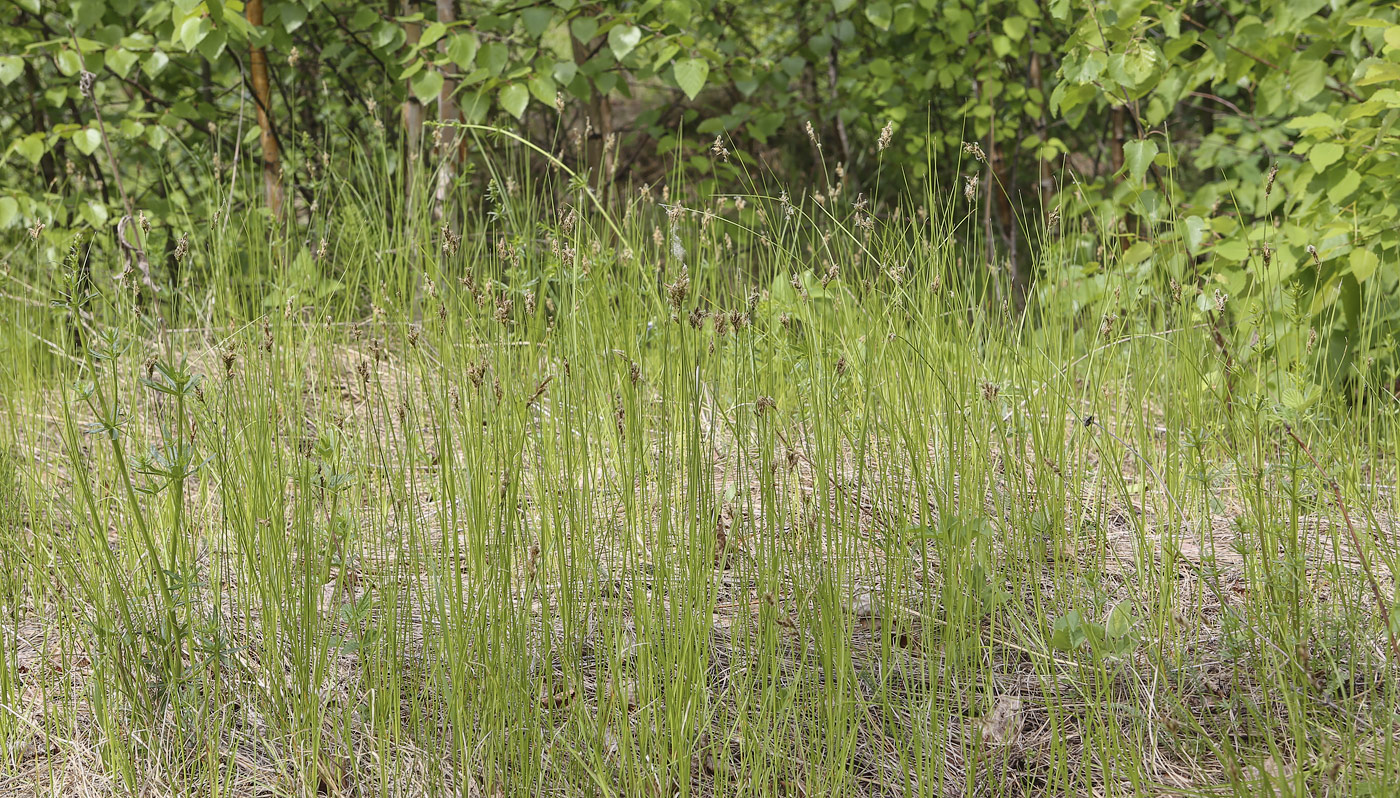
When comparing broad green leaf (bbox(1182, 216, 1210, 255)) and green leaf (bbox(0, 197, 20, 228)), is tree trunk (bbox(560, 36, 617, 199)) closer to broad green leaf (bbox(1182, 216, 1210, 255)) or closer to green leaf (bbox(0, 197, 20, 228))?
green leaf (bbox(0, 197, 20, 228))

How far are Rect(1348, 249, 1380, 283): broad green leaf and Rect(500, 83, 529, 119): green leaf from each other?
2225 mm

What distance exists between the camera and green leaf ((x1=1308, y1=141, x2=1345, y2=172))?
237 cm

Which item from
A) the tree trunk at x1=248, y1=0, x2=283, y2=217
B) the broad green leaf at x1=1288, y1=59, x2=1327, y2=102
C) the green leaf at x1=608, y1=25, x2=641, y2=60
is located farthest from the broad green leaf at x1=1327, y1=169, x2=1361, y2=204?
the tree trunk at x1=248, y1=0, x2=283, y2=217

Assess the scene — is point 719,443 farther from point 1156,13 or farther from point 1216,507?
point 1156,13

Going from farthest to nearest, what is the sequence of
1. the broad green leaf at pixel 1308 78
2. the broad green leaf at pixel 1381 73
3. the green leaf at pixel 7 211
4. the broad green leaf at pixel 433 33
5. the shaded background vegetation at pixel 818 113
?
1. the green leaf at pixel 7 211
2. the broad green leaf at pixel 433 33
3. the broad green leaf at pixel 1308 78
4. the shaded background vegetation at pixel 818 113
5. the broad green leaf at pixel 1381 73

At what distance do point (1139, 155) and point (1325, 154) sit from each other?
55 centimetres

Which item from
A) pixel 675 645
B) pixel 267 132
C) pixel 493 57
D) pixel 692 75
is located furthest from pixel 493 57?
pixel 675 645

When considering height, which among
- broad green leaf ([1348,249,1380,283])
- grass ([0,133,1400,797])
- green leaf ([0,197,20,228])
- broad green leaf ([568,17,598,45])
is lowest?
grass ([0,133,1400,797])

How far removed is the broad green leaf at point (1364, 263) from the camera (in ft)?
7.14

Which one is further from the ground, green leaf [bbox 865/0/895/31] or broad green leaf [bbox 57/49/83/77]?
green leaf [bbox 865/0/895/31]

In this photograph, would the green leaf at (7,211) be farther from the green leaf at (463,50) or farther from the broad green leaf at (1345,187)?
the broad green leaf at (1345,187)

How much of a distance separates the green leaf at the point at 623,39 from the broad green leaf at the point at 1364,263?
6.81 feet

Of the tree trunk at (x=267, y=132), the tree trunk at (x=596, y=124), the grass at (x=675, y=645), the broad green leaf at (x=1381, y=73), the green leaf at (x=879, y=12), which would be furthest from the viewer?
the tree trunk at (x=596, y=124)

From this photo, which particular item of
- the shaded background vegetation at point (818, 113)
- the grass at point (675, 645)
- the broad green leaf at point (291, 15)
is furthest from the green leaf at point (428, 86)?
the grass at point (675, 645)
